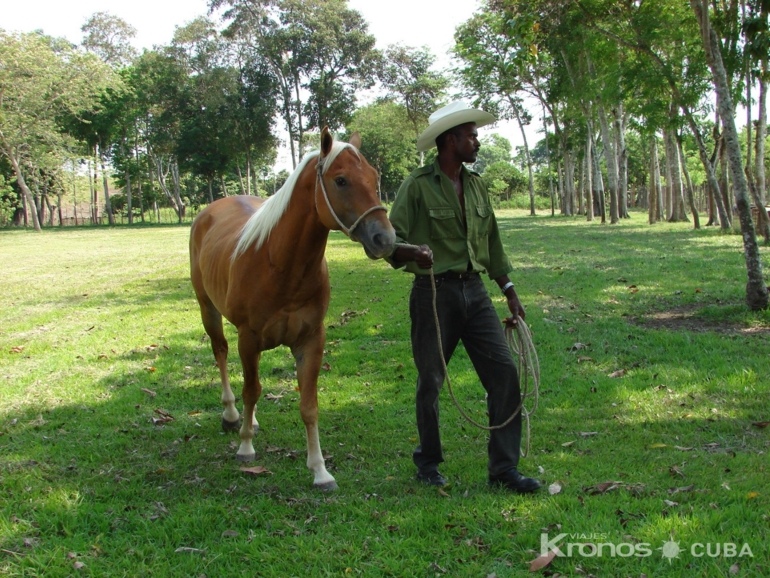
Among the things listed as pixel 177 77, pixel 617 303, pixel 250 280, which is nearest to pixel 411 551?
pixel 250 280

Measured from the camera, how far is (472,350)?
3.96 m

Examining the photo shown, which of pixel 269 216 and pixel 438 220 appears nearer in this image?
pixel 438 220

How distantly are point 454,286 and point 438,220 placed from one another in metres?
0.41

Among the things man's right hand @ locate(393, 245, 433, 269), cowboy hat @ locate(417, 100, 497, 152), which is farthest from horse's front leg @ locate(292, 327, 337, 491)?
cowboy hat @ locate(417, 100, 497, 152)

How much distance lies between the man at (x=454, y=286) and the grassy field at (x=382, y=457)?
349mm

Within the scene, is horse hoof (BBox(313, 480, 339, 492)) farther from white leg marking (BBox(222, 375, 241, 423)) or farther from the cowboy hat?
the cowboy hat

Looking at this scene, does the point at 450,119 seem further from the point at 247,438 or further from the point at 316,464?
the point at 247,438

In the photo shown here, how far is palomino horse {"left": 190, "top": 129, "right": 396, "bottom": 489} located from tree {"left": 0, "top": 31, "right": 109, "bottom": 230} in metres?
38.1

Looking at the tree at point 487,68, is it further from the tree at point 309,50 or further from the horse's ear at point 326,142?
the horse's ear at point 326,142

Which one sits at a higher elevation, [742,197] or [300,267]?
[742,197]

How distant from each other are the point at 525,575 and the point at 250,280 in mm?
2499

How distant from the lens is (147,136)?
50.9 metres

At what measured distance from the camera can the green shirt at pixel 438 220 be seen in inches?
149

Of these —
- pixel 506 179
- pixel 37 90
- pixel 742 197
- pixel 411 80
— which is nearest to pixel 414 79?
pixel 411 80
